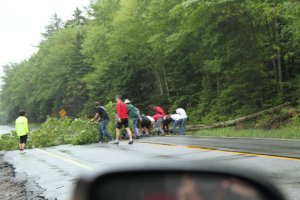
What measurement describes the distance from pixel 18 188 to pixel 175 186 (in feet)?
27.6

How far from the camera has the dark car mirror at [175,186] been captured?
139cm

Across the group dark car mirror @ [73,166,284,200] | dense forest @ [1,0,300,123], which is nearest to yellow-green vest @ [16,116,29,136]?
dense forest @ [1,0,300,123]

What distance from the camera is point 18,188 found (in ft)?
30.2

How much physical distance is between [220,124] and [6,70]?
352ft

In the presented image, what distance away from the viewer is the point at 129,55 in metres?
42.9

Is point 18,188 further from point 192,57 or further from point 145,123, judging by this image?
point 192,57

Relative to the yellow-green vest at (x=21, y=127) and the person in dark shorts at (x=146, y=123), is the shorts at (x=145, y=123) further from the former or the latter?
the yellow-green vest at (x=21, y=127)

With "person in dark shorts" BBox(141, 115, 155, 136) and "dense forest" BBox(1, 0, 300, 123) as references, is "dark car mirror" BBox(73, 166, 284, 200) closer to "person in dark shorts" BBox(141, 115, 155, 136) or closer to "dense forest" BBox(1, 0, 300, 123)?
"dense forest" BBox(1, 0, 300, 123)

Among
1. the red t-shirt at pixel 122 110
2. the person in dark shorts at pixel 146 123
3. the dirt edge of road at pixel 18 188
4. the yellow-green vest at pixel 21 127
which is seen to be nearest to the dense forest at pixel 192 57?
the person in dark shorts at pixel 146 123

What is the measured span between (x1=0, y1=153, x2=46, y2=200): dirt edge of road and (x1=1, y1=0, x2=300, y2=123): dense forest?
495 inches

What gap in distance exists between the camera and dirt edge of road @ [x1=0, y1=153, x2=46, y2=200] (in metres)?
8.03

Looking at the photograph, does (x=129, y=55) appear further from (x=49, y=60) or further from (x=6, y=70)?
(x=6, y=70)

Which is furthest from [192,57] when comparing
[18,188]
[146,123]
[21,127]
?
[18,188]

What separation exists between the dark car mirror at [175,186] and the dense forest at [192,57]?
17.5 m
